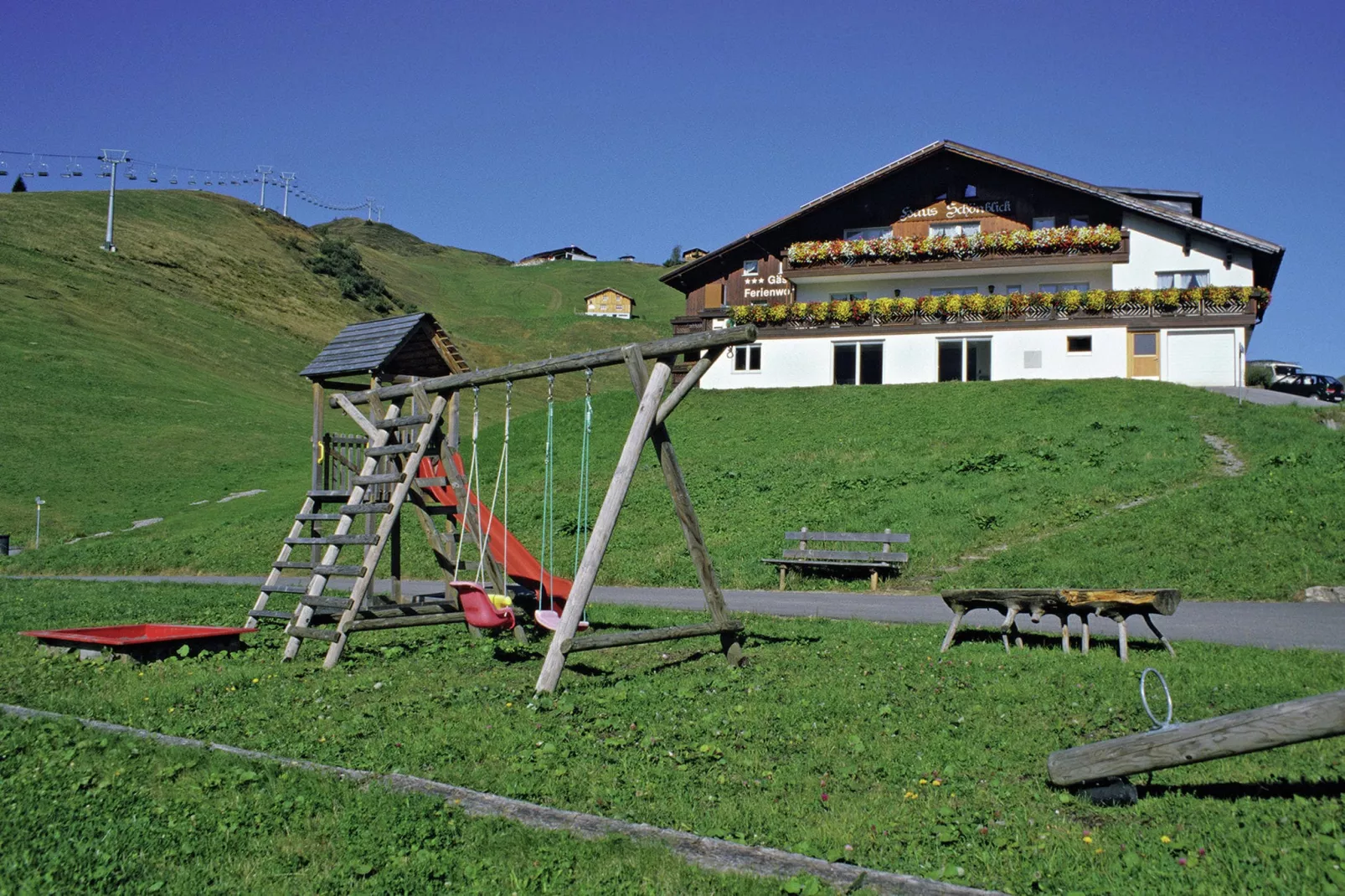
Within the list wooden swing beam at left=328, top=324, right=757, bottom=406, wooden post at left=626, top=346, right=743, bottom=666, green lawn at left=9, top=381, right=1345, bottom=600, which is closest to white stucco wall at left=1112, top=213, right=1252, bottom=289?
green lawn at left=9, top=381, right=1345, bottom=600

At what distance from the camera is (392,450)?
12.1 meters

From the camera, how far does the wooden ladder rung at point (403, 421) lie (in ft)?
39.8

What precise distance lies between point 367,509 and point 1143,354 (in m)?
33.2

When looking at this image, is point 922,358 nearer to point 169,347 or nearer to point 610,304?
point 169,347

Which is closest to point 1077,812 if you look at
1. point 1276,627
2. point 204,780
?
point 204,780

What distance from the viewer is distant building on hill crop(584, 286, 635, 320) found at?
12612cm

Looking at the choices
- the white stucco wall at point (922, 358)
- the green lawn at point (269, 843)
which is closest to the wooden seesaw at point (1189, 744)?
the green lawn at point (269, 843)

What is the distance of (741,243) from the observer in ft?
155

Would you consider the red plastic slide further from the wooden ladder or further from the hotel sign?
the hotel sign

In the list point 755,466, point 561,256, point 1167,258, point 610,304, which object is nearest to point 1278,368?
point 1167,258

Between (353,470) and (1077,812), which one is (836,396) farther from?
(1077,812)

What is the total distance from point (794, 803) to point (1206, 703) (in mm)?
3854

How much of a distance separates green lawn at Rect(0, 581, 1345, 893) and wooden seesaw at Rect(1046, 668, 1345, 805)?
0.61 ft

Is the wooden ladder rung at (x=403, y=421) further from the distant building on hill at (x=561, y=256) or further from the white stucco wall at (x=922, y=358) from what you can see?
the distant building on hill at (x=561, y=256)
